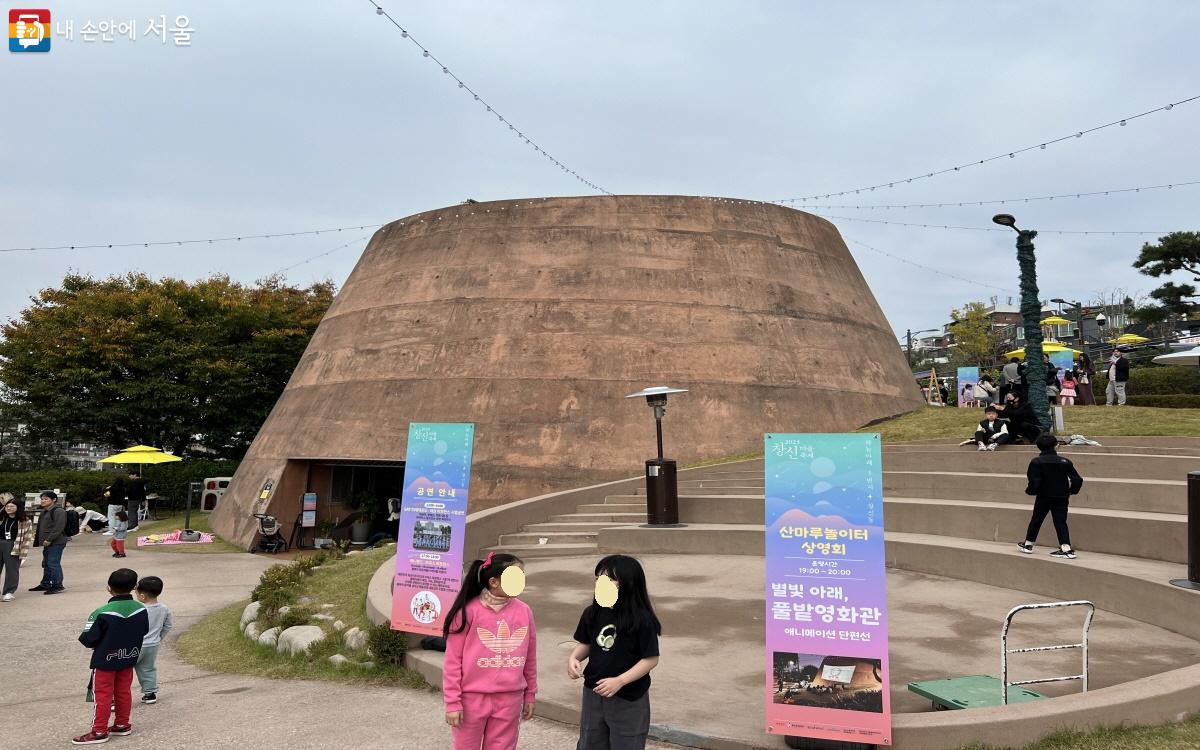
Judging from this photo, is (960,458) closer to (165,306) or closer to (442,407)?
(442,407)

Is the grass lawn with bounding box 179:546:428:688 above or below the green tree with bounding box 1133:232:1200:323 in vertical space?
below

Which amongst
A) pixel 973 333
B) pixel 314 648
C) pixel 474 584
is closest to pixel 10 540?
pixel 314 648

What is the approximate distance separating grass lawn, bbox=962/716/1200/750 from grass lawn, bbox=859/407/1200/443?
41.8ft

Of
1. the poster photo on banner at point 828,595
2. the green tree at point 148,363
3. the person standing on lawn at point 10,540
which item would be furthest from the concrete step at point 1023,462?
the green tree at point 148,363

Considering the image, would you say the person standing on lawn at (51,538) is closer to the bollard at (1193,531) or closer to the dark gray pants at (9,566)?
the dark gray pants at (9,566)

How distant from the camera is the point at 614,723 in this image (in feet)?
13.6

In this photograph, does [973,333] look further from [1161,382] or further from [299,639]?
[299,639]

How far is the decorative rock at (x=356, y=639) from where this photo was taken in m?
8.20

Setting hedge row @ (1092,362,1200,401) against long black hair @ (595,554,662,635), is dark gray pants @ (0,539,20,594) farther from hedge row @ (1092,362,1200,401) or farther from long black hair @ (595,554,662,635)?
hedge row @ (1092,362,1200,401)

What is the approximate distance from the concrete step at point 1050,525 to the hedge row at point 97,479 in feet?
90.8

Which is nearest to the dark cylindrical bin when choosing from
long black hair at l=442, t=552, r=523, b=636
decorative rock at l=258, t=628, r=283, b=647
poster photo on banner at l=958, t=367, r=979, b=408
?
decorative rock at l=258, t=628, r=283, b=647

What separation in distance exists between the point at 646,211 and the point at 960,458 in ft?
36.4

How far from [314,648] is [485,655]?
505 centimetres

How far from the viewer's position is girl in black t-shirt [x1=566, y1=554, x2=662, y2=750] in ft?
13.5
